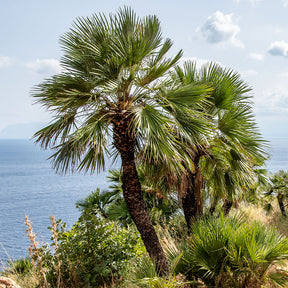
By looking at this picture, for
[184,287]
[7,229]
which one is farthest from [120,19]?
[7,229]

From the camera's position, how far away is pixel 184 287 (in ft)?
15.3

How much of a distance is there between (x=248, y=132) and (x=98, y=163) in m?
3.21

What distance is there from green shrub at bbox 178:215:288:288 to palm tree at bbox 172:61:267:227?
1.67 m

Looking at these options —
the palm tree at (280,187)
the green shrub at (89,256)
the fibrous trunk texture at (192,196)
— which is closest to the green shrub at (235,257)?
the green shrub at (89,256)

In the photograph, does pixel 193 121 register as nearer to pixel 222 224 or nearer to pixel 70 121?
pixel 222 224

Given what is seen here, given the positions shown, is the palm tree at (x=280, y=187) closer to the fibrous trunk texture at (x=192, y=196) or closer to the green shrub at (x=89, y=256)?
the fibrous trunk texture at (x=192, y=196)

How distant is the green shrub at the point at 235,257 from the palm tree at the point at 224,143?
1.67m

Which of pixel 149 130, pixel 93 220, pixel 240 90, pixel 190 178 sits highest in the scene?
pixel 240 90

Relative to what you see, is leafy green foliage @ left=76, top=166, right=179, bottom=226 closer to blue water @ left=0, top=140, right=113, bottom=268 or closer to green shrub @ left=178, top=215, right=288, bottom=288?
green shrub @ left=178, top=215, right=288, bottom=288

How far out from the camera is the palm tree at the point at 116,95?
4.94 m

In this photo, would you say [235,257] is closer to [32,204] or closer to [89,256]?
[89,256]

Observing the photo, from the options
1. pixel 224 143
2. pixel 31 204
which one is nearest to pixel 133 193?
pixel 224 143

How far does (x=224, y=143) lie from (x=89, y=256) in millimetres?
3317

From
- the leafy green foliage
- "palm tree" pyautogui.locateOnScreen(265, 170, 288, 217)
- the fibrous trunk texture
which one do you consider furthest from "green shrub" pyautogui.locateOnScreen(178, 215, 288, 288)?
"palm tree" pyautogui.locateOnScreen(265, 170, 288, 217)
